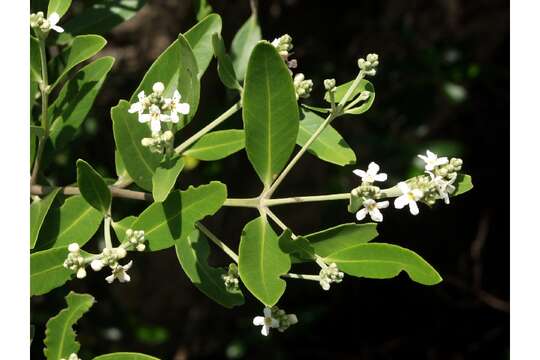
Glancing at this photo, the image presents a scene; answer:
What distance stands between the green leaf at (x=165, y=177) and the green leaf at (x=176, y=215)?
0.06 metres

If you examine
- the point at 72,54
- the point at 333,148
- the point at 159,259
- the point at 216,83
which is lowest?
the point at 159,259

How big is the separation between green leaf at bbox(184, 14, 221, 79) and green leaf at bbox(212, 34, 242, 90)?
0.42ft

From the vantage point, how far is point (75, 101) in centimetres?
221

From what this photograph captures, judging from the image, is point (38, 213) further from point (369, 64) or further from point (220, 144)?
point (369, 64)

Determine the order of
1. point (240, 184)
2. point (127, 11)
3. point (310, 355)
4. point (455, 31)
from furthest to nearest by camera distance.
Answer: point (455, 31)
point (310, 355)
point (240, 184)
point (127, 11)

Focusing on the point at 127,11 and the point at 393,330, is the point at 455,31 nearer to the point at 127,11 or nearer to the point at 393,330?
the point at 393,330

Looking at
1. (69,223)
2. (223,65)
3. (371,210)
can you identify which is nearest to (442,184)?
(371,210)

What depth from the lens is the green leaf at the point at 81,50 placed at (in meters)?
2.04

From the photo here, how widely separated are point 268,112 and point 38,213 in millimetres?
761

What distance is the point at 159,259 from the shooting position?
5.14m

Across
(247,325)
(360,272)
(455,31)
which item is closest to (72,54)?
(360,272)

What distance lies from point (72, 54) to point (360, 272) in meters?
1.07

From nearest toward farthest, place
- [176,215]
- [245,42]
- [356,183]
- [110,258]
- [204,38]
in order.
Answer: [110,258]
[176,215]
[204,38]
[245,42]
[356,183]

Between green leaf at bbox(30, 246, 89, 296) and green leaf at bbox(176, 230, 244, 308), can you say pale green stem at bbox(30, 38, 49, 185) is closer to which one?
green leaf at bbox(30, 246, 89, 296)
